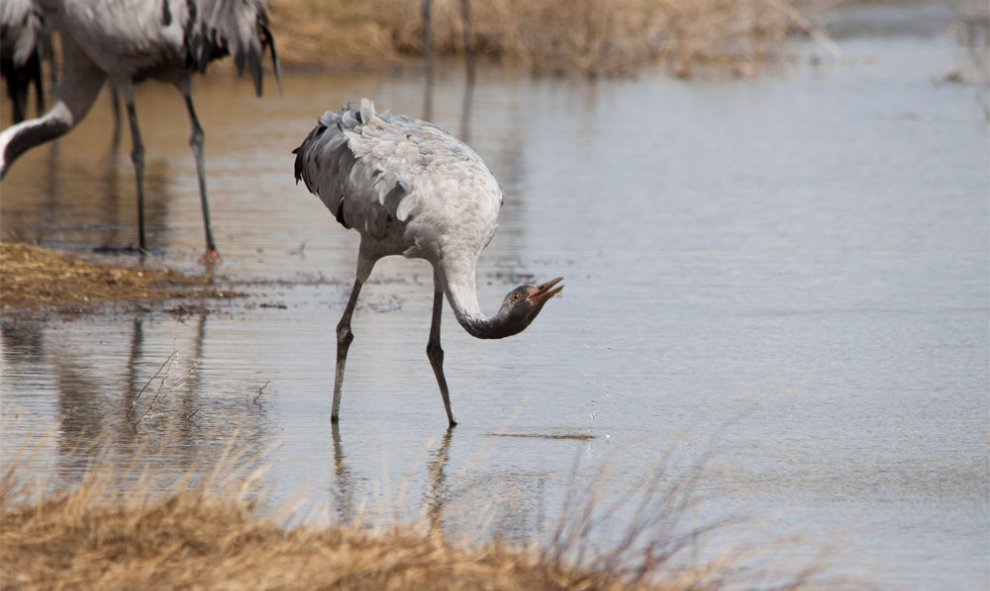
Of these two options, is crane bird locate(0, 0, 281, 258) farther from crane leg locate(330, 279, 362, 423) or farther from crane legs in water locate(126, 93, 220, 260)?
crane leg locate(330, 279, 362, 423)

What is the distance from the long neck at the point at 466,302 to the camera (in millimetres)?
6207

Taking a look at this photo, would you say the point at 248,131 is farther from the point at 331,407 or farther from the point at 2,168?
the point at 331,407

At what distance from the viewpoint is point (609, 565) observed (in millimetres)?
4496

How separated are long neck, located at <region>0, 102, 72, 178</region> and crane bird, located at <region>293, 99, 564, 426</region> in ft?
13.5

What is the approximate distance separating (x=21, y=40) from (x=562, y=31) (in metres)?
14.8

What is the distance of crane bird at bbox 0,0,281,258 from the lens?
424 inches

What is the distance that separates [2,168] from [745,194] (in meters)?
5.50

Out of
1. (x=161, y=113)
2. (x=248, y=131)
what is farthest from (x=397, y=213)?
(x=161, y=113)

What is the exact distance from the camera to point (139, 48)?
1086 centimetres

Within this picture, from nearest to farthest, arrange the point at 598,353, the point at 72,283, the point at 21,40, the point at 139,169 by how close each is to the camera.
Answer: the point at 598,353 → the point at 72,283 → the point at 139,169 → the point at 21,40

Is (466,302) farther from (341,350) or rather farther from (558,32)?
(558,32)

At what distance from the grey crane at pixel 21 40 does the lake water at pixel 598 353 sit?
0.92 metres

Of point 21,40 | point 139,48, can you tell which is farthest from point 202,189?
point 21,40

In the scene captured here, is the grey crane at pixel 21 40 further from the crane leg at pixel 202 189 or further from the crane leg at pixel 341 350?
the crane leg at pixel 341 350
